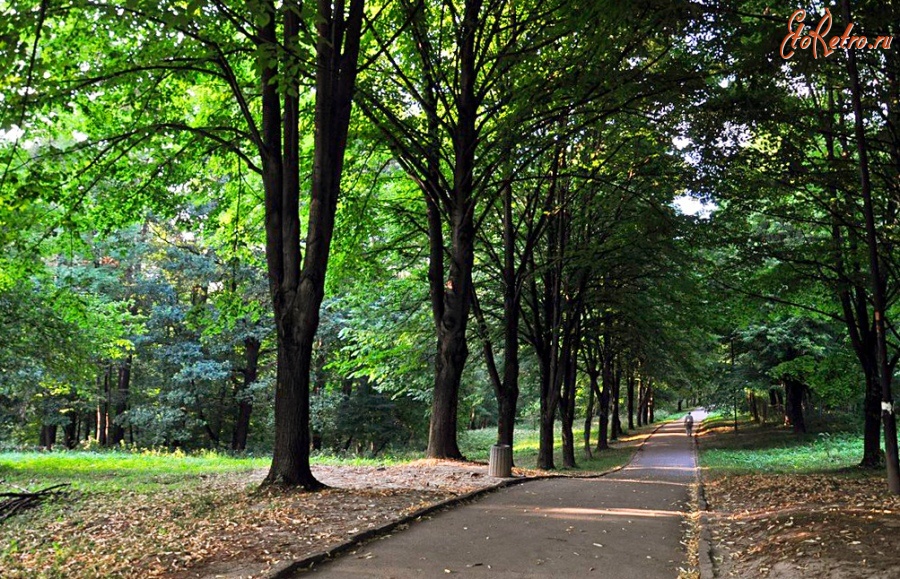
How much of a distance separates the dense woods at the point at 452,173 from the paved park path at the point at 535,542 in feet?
9.53

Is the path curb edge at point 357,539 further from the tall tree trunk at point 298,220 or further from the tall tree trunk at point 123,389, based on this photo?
the tall tree trunk at point 123,389

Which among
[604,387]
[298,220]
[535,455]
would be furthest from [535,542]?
[604,387]

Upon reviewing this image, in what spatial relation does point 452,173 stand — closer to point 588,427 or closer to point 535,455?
point 588,427

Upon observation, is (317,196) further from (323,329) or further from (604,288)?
(323,329)

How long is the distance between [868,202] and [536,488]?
23.5 feet

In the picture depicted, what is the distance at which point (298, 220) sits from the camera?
32.4 ft

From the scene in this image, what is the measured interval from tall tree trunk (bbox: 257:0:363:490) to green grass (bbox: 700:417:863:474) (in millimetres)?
15665

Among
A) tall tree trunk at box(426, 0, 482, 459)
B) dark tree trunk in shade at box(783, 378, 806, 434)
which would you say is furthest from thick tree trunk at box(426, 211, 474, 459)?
dark tree trunk in shade at box(783, 378, 806, 434)

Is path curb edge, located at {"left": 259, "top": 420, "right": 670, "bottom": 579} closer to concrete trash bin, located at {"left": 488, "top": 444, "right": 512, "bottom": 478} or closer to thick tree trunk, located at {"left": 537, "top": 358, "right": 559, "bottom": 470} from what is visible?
concrete trash bin, located at {"left": 488, "top": 444, "right": 512, "bottom": 478}

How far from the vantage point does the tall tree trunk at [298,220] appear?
9.44 metres

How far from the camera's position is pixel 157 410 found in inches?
→ 1180

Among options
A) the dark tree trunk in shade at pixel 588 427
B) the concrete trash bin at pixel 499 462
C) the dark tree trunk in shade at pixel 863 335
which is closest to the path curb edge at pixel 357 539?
the concrete trash bin at pixel 499 462

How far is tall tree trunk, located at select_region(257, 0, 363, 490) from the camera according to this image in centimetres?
944

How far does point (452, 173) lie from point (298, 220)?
809cm
